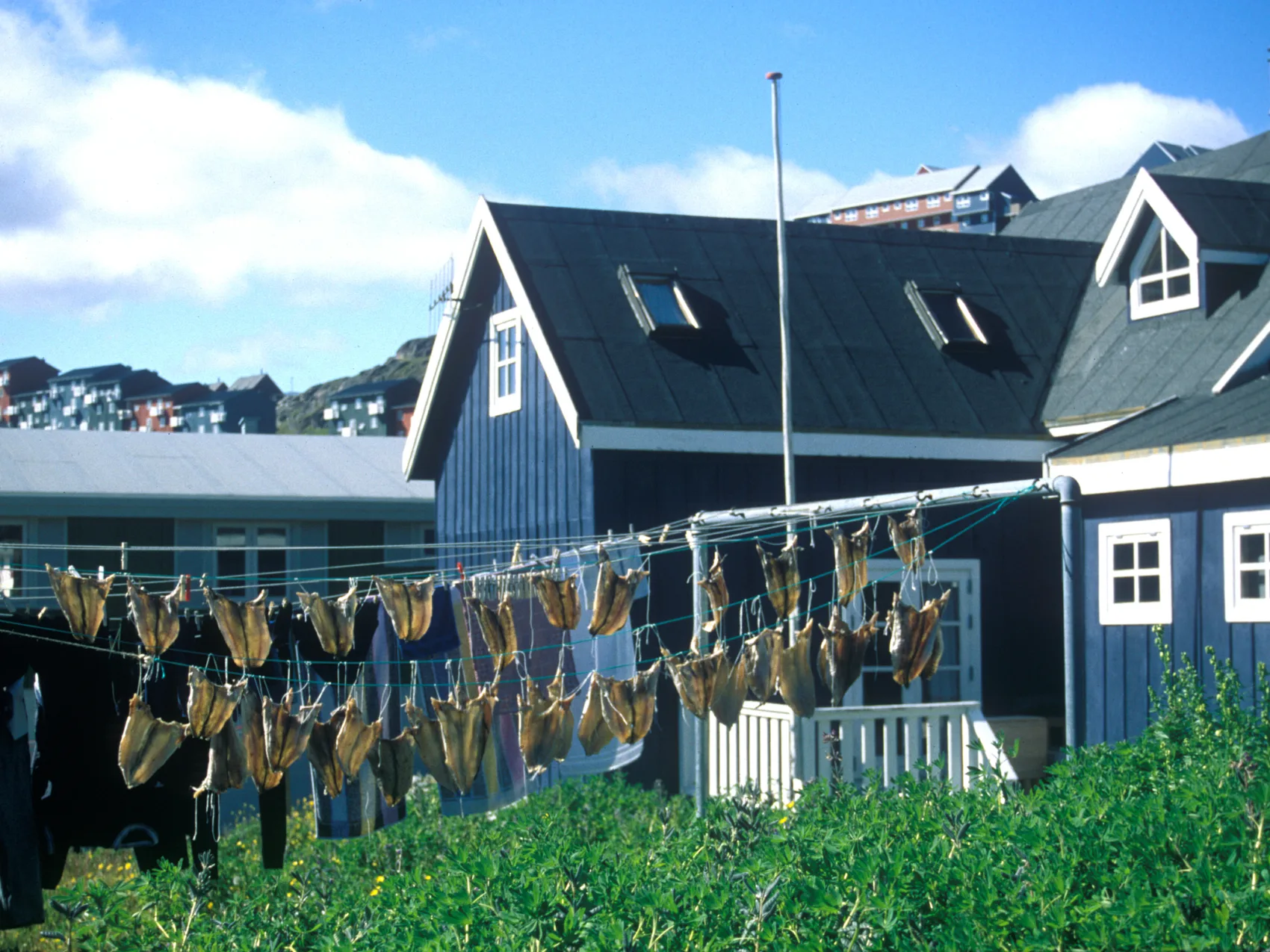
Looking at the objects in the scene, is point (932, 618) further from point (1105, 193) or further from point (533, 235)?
point (1105, 193)

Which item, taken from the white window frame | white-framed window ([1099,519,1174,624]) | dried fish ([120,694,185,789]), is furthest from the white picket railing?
the white window frame

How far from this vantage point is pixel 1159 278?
55.4 feet

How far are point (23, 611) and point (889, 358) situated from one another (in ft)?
36.9

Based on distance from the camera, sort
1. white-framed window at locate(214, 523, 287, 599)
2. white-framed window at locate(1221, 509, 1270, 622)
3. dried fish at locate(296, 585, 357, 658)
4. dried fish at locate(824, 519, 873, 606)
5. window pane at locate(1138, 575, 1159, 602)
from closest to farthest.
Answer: dried fish at locate(296, 585, 357, 658), dried fish at locate(824, 519, 873, 606), white-framed window at locate(1221, 509, 1270, 622), window pane at locate(1138, 575, 1159, 602), white-framed window at locate(214, 523, 287, 599)

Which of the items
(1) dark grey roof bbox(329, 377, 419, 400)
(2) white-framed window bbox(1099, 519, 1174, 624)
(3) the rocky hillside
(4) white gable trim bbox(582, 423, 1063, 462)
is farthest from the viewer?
(3) the rocky hillside

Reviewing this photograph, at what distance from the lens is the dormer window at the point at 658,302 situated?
16062 mm

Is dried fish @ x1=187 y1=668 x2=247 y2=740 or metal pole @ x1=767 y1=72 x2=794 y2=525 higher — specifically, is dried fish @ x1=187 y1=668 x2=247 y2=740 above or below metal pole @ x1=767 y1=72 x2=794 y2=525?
below

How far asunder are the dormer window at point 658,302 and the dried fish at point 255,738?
9538 mm

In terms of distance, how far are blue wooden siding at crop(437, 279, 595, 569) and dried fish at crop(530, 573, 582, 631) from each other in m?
6.98

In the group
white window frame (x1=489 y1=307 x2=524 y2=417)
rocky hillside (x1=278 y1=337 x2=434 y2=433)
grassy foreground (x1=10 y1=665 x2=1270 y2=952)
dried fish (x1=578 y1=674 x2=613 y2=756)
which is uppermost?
rocky hillside (x1=278 y1=337 x2=434 y2=433)

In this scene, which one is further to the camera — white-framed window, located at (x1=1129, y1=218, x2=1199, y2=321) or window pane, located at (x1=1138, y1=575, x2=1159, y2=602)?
white-framed window, located at (x1=1129, y1=218, x2=1199, y2=321)

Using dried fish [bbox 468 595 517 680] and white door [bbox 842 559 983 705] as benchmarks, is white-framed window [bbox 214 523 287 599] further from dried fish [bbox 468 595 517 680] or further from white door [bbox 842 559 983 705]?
dried fish [bbox 468 595 517 680]

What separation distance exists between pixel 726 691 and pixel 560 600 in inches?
39.0

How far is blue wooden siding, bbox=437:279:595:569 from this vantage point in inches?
621
